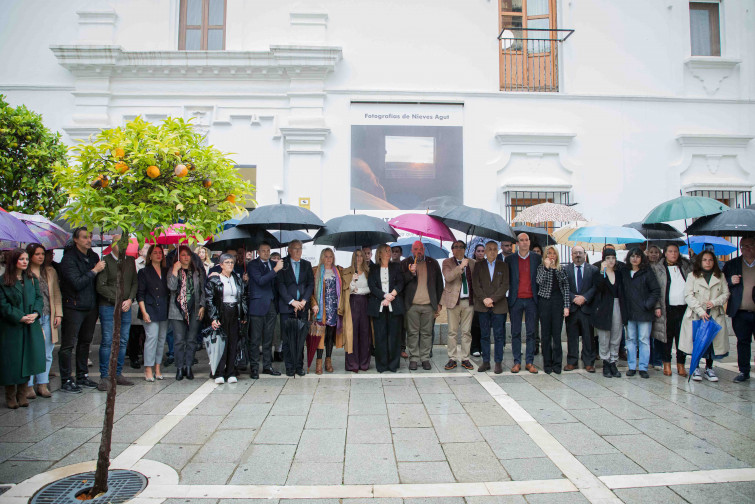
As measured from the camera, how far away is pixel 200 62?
34.9 feet

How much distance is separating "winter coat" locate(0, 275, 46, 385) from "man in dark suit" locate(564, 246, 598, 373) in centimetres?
713

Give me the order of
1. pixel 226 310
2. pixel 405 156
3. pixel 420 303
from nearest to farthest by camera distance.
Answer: pixel 226 310
pixel 420 303
pixel 405 156

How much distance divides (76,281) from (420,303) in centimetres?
478

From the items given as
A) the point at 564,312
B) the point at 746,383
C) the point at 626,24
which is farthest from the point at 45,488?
the point at 626,24

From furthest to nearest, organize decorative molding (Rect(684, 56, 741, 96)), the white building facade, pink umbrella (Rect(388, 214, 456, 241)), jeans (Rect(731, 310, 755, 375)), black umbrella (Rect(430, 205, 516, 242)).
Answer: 1. decorative molding (Rect(684, 56, 741, 96))
2. the white building facade
3. pink umbrella (Rect(388, 214, 456, 241))
4. jeans (Rect(731, 310, 755, 375))
5. black umbrella (Rect(430, 205, 516, 242))

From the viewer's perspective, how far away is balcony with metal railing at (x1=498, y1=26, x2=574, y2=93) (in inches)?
450

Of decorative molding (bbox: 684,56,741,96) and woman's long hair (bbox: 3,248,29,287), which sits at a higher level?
decorative molding (bbox: 684,56,741,96)

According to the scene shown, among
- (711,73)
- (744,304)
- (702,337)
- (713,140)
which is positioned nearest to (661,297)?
(702,337)

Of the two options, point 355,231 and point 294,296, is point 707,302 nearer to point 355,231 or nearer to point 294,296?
point 355,231

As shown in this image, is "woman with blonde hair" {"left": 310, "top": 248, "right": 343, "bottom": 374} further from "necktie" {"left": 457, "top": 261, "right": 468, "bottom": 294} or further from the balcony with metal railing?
the balcony with metal railing

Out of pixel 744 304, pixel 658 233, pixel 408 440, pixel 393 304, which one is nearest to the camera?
pixel 408 440

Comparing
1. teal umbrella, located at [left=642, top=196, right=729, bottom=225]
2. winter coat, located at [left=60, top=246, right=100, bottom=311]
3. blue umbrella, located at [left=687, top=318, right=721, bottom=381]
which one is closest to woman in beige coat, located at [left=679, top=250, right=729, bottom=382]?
blue umbrella, located at [left=687, top=318, right=721, bottom=381]

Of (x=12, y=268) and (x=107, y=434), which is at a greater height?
(x=12, y=268)

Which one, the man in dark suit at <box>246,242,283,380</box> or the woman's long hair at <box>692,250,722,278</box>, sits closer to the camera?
the woman's long hair at <box>692,250,722,278</box>
